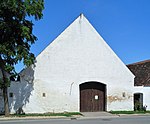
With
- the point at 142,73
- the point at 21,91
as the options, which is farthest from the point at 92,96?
the point at 142,73

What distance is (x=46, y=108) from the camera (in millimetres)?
23375

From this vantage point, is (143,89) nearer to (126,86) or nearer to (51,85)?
(126,86)

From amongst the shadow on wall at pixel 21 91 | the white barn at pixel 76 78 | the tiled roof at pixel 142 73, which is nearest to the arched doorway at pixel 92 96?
the white barn at pixel 76 78

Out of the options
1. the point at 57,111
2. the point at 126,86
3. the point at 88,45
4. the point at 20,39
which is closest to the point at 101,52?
the point at 88,45

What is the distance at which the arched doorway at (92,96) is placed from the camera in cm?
2491

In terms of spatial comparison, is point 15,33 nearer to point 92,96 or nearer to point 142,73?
point 92,96

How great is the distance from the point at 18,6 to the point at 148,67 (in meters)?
17.7

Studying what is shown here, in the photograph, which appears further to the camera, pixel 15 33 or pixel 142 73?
pixel 142 73

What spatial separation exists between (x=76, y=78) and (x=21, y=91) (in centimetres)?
468

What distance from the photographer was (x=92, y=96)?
2519 centimetres

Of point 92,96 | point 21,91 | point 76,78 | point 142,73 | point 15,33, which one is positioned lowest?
point 92,96

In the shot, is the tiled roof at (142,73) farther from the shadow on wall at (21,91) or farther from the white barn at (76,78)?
the shadow on wall at (21,91)

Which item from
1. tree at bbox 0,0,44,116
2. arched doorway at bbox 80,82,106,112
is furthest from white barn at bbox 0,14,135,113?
tree at bbox 0,0,44,116

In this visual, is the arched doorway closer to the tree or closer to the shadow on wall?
the shadow on wall
